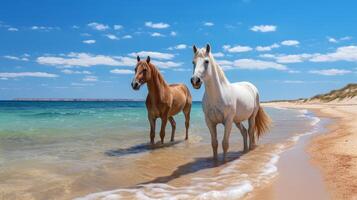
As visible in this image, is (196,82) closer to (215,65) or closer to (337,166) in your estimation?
(215,65)

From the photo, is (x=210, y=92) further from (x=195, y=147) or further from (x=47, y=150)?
(x=47, y=150)

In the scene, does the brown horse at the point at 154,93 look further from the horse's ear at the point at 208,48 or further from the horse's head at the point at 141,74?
the horse's ear at the point at 208,48

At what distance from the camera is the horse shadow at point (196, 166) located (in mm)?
5251

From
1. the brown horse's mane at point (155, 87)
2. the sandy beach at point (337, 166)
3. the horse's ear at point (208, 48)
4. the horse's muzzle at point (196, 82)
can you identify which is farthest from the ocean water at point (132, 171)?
the horse's ear at point (208, 48)

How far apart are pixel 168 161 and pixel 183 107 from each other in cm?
408

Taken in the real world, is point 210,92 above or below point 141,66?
below

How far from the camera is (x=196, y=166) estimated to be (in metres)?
→ 6.23

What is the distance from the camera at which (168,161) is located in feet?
22.4

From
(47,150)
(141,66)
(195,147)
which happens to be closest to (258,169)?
(195,147)

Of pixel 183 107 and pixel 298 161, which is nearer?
pixel 298 161

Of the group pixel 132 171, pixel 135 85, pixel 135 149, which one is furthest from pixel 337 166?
pixel 135 149

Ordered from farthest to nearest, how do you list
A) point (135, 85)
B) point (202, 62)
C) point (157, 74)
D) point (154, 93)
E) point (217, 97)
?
1. point (157, 74)
2. point (154, 93)
3. point (135, 85)
4. point (217, 97)
5. point (202, 62)

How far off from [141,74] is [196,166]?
9.58ft

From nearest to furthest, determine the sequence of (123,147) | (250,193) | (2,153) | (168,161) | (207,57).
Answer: (250,193), (207,57), (168,161), (2,153), (123,147)
